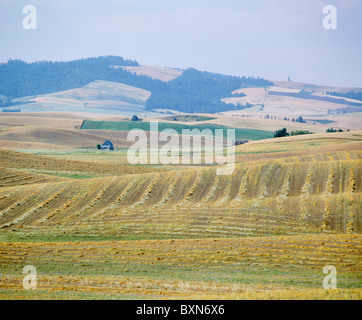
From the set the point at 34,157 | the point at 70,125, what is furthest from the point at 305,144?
the point at 70,125

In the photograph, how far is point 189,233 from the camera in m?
29.4

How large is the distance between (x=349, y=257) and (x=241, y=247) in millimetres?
5126

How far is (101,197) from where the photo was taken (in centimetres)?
3969

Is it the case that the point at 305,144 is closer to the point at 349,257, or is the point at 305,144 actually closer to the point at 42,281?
the point at 349,257

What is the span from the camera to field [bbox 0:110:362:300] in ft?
59.5
